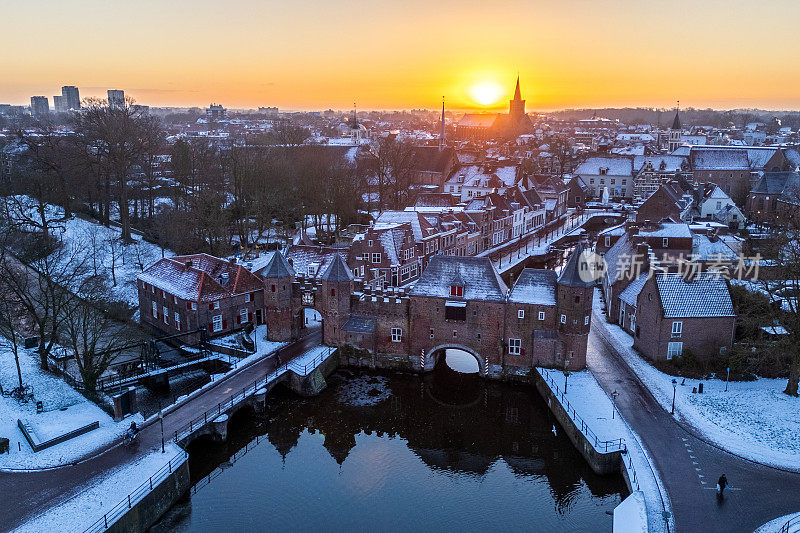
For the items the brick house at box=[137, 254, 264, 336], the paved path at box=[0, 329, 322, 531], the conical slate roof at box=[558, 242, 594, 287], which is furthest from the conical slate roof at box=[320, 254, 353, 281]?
the conical slate roof at box=[558, 242, 594, 287]

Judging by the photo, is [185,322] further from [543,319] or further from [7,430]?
[543,319]

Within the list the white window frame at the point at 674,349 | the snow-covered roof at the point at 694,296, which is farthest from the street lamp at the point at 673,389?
the snow-covered roof at the point at 694,296

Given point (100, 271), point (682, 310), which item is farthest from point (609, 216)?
point (100, 271)

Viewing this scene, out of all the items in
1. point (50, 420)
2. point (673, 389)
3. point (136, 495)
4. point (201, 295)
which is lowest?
point (136, 495)

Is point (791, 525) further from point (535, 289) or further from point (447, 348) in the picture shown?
point (447, 348)

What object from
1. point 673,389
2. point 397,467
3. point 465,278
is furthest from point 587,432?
point 465,278

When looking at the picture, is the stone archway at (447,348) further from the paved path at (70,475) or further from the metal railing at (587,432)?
the paved path at (70,475)

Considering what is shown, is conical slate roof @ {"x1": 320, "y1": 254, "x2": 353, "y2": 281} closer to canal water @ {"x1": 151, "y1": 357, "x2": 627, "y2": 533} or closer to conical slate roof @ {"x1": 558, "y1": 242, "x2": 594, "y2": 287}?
canal water @ {"x1": 151, "y1": 357, "x2": 627, "y2": 533}
